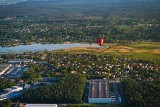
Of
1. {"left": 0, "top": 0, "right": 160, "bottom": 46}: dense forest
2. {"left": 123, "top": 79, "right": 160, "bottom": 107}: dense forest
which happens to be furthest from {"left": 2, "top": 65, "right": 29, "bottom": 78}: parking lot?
{"left": 0, "top": 0, "right": 160, "bottom": 46}: dense forest

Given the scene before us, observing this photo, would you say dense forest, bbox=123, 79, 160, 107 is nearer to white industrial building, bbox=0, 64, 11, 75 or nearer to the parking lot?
the parking lot

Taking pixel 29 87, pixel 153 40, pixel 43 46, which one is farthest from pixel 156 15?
pixel 29 87

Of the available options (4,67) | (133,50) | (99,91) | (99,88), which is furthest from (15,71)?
(133,50)

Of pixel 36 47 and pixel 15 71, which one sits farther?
pixel 36 47

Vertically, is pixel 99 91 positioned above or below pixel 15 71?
above

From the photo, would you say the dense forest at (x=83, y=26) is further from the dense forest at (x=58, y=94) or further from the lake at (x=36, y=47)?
the dense forest at (x=58, y=94)

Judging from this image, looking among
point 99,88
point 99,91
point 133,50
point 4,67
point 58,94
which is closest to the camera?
point 58,94

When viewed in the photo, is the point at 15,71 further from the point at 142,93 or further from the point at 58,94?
the point at 142,93
